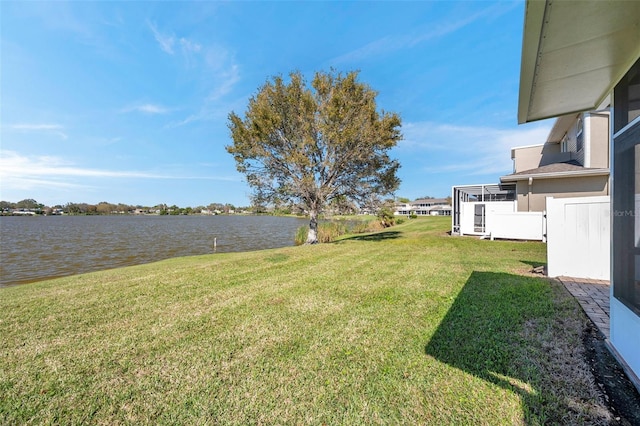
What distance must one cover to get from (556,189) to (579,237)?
9678 millimetres

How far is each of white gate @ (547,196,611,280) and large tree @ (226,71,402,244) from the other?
7.70 meters

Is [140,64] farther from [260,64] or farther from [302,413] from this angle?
[302,413]

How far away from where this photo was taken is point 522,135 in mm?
20516

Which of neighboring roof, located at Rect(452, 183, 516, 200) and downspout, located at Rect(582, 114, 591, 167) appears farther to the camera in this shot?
neighboring roof, located at Rect(452, 183, 516, 200)

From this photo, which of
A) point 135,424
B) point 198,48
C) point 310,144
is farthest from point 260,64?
point 135,424

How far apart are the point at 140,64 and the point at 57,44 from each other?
3129mm

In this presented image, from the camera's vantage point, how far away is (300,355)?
2.72m

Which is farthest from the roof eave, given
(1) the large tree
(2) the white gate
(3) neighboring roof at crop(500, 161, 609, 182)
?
(2) the white gate

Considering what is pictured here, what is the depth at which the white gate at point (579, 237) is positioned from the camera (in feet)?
17.2

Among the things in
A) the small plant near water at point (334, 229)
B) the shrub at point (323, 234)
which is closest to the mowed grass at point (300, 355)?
the small plant near water at point (334, 229)

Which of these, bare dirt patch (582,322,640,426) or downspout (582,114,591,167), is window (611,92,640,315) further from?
downspout (582,114,591,167)

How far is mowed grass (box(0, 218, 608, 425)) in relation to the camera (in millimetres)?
1952

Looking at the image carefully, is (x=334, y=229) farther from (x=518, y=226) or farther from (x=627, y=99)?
(x=627, y=99)

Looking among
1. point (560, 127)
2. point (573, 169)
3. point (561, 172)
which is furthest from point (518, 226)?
point (560, 127)
